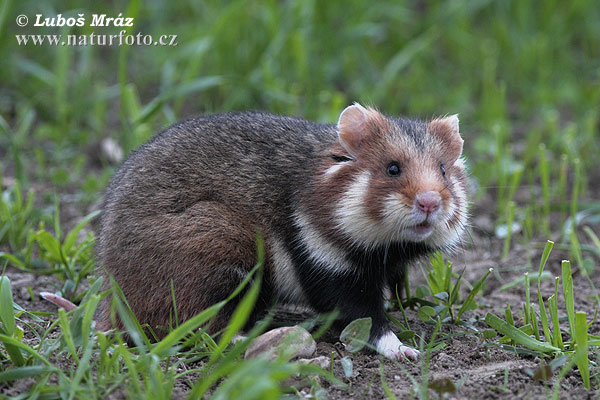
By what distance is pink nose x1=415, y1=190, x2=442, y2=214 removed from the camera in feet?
12.2

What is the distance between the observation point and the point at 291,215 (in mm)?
4156

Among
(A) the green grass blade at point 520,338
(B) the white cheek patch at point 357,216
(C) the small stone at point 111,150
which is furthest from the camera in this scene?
(C) the small stone at point 111,150

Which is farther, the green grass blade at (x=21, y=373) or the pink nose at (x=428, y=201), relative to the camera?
the pink nose at (x=428, y=201)

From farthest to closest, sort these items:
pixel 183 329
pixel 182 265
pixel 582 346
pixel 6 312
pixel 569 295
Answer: pixel 182 265
pixel 569 295
pixel 6 312
pixel 582 346
pixel 183 329

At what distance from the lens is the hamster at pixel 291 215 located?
12.9 feet

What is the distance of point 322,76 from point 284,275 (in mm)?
3898

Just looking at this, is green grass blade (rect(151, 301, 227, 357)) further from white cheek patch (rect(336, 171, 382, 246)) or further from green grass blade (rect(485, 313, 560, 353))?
green grass blade (rect(485, 313, 560, 353))

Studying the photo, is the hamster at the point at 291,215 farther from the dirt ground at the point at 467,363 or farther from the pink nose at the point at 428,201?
the dirt ground at the point at 467,363

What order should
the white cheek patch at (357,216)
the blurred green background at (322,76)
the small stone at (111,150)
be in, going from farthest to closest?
the small stone at (111,150), the blurred green background at (322,76), the white cheek patch at (357,216)

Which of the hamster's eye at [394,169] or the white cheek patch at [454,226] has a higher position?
the hamster's eye at [394,169]

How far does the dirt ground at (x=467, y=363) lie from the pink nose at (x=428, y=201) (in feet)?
1.98

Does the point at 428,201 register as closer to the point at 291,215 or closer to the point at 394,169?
the point at 394,169

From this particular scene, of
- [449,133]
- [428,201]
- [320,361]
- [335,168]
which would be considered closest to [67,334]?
[320,361]

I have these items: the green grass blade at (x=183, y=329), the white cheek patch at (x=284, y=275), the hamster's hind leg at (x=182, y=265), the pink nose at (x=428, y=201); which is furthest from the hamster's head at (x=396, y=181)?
the green grass blade at (x=183, y=329)
